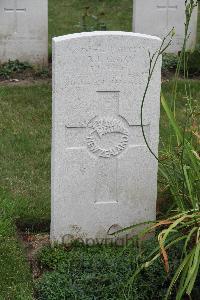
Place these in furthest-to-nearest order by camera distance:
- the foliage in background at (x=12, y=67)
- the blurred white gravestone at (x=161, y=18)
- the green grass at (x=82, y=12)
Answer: the green grass at (x=82, y=12) → the blurred white gravestone at (x=161, y=18) → the foliage in background at (x=12, y=67)

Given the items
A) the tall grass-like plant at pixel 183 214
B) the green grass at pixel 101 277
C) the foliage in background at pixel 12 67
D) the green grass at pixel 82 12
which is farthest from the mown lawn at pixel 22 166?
the green grass at pixel 82 12

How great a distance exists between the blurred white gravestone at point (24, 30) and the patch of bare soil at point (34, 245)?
4.20m

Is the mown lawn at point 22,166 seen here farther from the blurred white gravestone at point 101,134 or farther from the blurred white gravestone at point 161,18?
the blurred white gravestone at point 161,18

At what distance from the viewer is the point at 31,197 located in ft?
17.5

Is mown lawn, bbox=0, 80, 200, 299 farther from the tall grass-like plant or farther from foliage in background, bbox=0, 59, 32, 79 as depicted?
the tall grass-like plant

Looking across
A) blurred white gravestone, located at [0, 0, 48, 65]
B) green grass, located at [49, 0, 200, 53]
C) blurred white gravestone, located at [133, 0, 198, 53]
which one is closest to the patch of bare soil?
blurred white gravestone, located at [0, 0, 48, 65]

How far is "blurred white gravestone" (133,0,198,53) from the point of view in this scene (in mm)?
8969

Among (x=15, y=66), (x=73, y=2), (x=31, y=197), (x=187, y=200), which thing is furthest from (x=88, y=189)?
(x=73, y=2)

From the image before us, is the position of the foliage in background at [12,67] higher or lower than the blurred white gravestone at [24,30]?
lower

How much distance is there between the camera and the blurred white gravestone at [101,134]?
428 cm

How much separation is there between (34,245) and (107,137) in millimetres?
825

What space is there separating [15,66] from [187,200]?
461cm

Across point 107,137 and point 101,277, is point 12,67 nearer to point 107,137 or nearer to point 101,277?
point 107,137

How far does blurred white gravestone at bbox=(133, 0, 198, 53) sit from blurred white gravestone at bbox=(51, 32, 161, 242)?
4650 mm
